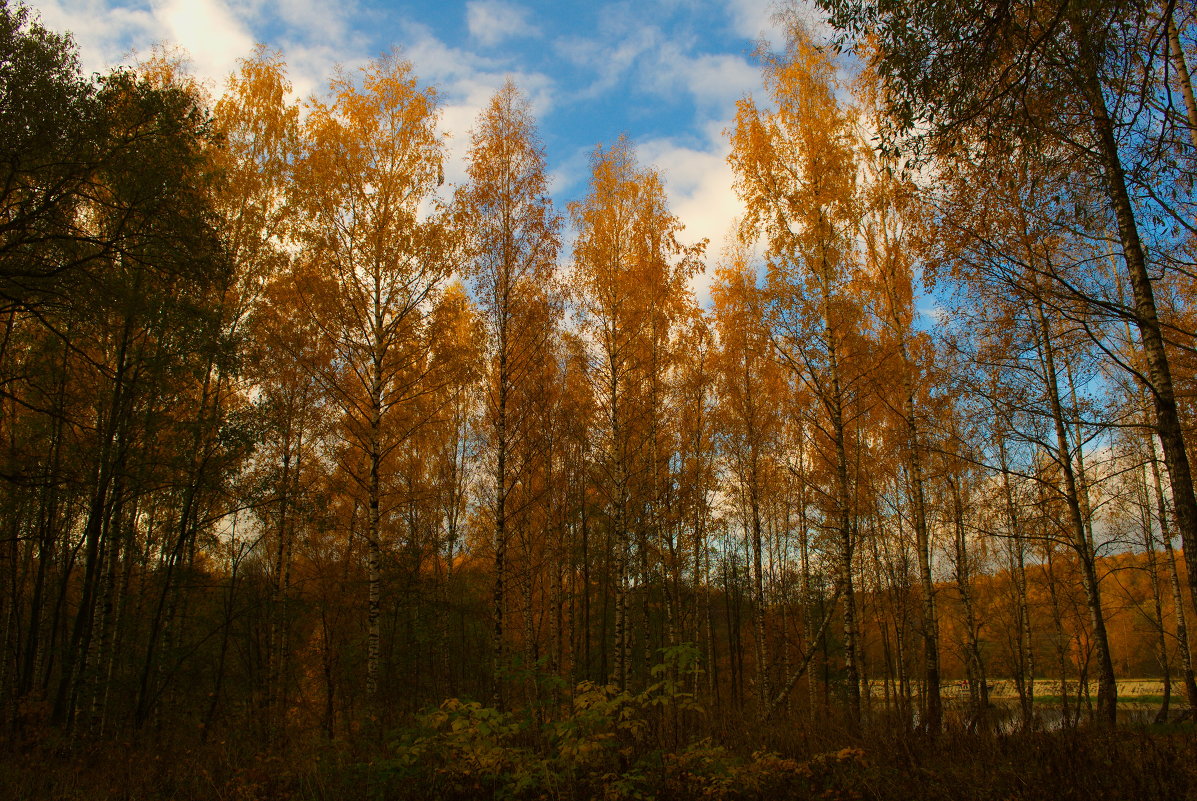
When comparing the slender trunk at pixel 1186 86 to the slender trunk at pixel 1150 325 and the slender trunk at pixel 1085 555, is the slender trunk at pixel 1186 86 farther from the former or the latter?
the slender trunk at pixel 1085 555

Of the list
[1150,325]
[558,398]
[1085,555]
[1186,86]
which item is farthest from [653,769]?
[558,398]

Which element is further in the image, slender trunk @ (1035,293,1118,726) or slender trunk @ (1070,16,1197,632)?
slender trunk @ (1035,293,1118,726)

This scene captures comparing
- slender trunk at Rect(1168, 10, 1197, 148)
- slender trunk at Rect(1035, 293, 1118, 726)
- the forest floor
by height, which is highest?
slender trunk at Rect(1168, 10, 1197, 148)

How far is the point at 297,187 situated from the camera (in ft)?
32.8

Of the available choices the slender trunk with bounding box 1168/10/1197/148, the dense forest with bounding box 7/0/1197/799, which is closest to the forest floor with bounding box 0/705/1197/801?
the dense forest with bounding box 7/0/1197/799

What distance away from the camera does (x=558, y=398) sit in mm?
15609

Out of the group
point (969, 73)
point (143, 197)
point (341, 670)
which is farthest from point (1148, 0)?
point (341, 670)

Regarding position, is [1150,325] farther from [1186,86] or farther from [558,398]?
[558,398]

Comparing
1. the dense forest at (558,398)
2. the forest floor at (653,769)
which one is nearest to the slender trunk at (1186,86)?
the dense forest at (558,398)

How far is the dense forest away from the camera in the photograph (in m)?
5.04

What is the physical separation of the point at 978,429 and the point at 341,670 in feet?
59.3

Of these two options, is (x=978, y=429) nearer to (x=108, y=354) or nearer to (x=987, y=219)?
(x=987, y=219)

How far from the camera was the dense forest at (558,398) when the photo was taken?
5039 mm

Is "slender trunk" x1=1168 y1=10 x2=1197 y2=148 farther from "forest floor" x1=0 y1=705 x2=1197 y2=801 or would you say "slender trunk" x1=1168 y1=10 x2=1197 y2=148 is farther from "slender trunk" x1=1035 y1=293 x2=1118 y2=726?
"forest floor" x1=0 y1=705 x2=1197 y2=801
